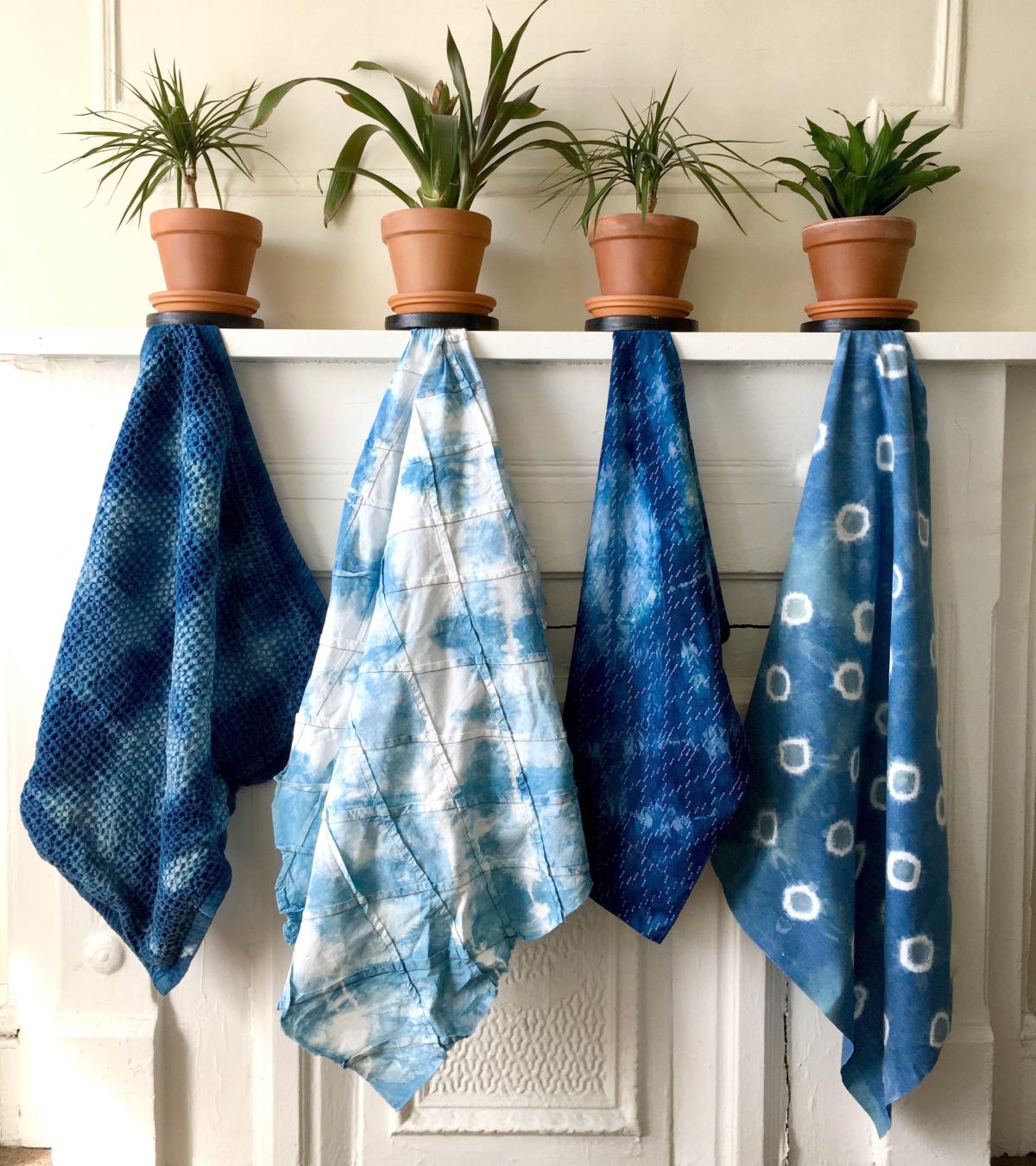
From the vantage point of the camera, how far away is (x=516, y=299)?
3.88ft

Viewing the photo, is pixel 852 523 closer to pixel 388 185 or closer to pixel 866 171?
pixel 866 171

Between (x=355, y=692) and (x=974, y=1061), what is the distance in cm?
89

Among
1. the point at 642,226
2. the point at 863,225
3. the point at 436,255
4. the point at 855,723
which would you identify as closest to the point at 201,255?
the point at 436,255

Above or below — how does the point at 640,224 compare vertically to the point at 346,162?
below

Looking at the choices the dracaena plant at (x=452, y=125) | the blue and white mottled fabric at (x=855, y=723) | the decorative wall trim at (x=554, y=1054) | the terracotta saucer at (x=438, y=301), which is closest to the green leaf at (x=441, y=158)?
the dracaena plant at (x=452, y=125)

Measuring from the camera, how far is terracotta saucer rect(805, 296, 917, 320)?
3.43ft

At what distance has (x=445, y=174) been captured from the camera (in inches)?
40.7

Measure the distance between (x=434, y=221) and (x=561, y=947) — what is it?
2.88 ft

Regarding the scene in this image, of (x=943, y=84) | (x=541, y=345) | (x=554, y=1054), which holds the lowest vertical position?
(x=554, y=1054)

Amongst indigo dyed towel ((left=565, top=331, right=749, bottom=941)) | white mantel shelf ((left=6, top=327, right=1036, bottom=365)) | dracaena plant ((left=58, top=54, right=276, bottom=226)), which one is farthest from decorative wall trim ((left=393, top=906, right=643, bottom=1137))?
dracaena plant ((left=58, top=54, right=276, bottom=226))

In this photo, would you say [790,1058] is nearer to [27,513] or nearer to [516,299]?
[516,299]

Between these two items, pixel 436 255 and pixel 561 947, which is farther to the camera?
pixel 561 947

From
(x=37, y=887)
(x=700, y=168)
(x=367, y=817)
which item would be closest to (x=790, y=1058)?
(x=367, y=817)

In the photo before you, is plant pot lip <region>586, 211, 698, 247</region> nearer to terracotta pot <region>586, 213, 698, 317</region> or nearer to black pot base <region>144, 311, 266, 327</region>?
terracotta pot <region>586, 213, 698, 317</region>
